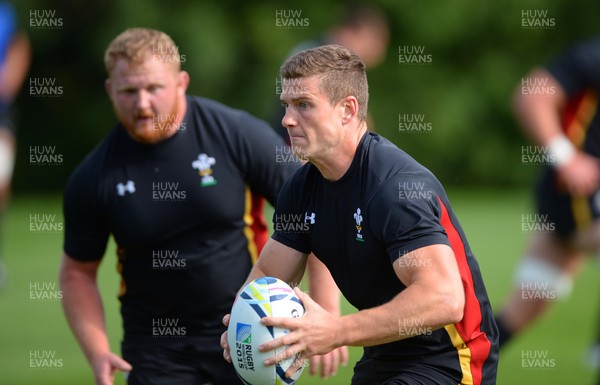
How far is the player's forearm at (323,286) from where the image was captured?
5.31 m

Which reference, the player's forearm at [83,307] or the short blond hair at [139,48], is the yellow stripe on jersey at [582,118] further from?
the player's forearm at [83,307]

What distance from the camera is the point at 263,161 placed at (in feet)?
18.4

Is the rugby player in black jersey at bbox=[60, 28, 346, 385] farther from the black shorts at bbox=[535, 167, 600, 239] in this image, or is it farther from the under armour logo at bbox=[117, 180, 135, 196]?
the black shorts at bbox=[535, 167, 600, 239]

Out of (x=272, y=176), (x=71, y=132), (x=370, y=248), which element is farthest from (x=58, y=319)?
(x=71, y=132)

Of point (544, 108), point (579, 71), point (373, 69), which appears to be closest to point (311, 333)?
point (544, 108)

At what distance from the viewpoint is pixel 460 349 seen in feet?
14.5

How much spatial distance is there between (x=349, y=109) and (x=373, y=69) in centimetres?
2140

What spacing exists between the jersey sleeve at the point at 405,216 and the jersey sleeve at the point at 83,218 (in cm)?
195

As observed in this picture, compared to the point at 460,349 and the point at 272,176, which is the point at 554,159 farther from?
the point at 460,349

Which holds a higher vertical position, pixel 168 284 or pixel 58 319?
pixel 168 284

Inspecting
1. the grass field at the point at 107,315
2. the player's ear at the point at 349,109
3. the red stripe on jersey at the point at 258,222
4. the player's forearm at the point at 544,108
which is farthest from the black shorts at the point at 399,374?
the player's forearm at the point at 544,108

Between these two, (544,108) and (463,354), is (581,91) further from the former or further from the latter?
(463,354)

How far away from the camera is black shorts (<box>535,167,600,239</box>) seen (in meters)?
7.94

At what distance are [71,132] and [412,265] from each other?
21.8 meters
